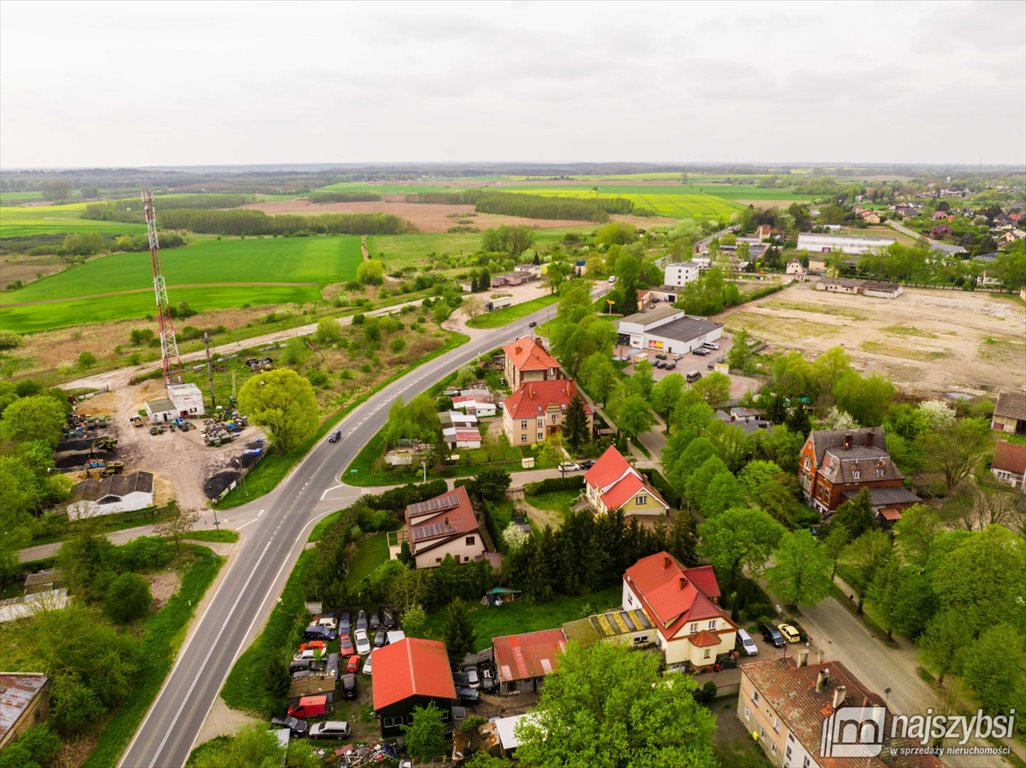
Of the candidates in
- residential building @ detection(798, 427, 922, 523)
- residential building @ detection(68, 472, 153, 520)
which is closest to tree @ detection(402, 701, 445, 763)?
residential building @ detection(798, 427, 922, 523)

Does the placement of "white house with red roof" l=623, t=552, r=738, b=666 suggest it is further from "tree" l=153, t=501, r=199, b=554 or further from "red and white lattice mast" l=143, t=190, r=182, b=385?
"red and white lattice mast" l=143, t=190, r=182, b=385

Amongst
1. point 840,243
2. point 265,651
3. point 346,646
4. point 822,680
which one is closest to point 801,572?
point 822,680

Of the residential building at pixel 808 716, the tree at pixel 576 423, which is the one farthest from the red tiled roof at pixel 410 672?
the tree at pixel 576 423

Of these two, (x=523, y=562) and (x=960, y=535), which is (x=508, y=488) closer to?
(x=523, y=562)

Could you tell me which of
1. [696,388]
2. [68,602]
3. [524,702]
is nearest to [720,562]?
[524,702]

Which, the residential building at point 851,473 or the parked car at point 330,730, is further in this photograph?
the residential building at point 851,473

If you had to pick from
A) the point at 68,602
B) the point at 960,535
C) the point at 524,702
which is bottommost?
the point at 524,702

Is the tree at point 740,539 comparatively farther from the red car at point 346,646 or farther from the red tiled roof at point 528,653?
the red car at point 346,646
